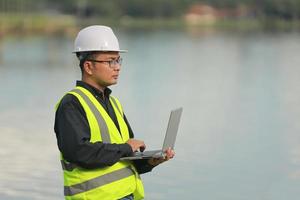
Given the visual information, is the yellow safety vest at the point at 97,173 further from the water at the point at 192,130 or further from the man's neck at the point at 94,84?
the water at the point at 192,130

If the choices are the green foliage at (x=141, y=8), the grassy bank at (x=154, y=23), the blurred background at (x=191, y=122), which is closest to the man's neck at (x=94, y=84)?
the blurred background at (x=191, y=122)

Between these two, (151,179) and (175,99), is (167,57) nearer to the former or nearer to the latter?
(175,99)

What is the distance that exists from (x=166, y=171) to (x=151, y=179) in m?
0.40

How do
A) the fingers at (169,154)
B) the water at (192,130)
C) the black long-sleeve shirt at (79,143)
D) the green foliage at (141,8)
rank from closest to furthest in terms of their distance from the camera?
the black long-sleeve shirt at (79,143)
the fingers at (169,154)
the water at (192,130)
the green foliage at (141,8)

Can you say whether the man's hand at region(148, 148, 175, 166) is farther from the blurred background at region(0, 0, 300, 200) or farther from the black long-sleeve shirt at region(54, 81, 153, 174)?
the blurred background at region(0, 0, 300, 200)

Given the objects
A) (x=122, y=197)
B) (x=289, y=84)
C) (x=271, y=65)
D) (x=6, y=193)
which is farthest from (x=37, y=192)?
(x=271, y=65)

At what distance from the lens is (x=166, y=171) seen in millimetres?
7523

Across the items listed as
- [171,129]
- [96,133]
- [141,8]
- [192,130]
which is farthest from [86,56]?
[141,8]

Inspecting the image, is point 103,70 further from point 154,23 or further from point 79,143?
point 154,23

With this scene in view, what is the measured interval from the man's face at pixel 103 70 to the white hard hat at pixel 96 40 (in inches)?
1.3

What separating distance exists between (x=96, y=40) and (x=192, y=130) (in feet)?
23.1

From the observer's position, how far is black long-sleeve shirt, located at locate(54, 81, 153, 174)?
293cm

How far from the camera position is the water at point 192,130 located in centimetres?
691

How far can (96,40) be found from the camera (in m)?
3.06
